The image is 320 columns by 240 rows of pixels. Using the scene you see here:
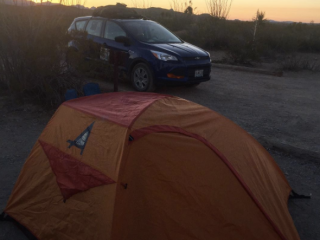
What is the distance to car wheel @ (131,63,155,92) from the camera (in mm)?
7914

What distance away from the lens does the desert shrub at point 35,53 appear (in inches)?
268

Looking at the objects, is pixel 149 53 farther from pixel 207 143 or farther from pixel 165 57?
pixel 207 143

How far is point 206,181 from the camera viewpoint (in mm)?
3002

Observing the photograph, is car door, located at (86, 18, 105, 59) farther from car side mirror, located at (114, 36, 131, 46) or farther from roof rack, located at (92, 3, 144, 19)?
car side mirror, located at (114, 36, 131, 46)

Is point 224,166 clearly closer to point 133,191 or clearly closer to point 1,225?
point 133,191

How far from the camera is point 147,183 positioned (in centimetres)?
287

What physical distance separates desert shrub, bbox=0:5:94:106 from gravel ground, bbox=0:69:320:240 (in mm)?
456

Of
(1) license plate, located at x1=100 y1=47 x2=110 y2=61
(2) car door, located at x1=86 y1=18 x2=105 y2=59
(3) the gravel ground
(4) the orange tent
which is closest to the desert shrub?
(3) the gravel ground

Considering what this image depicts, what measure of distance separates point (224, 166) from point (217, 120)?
0.66 metres

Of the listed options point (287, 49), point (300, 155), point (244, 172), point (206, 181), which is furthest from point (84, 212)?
point (287, 49)

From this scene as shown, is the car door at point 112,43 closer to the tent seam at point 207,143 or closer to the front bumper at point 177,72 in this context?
the front bumper at point 177,72

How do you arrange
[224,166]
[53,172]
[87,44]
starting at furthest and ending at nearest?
1. [87,44]
2. [53,172]
3. [224,166]

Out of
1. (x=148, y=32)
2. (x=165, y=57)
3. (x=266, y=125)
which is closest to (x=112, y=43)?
(x=148, y=32)

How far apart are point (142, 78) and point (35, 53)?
248cm
